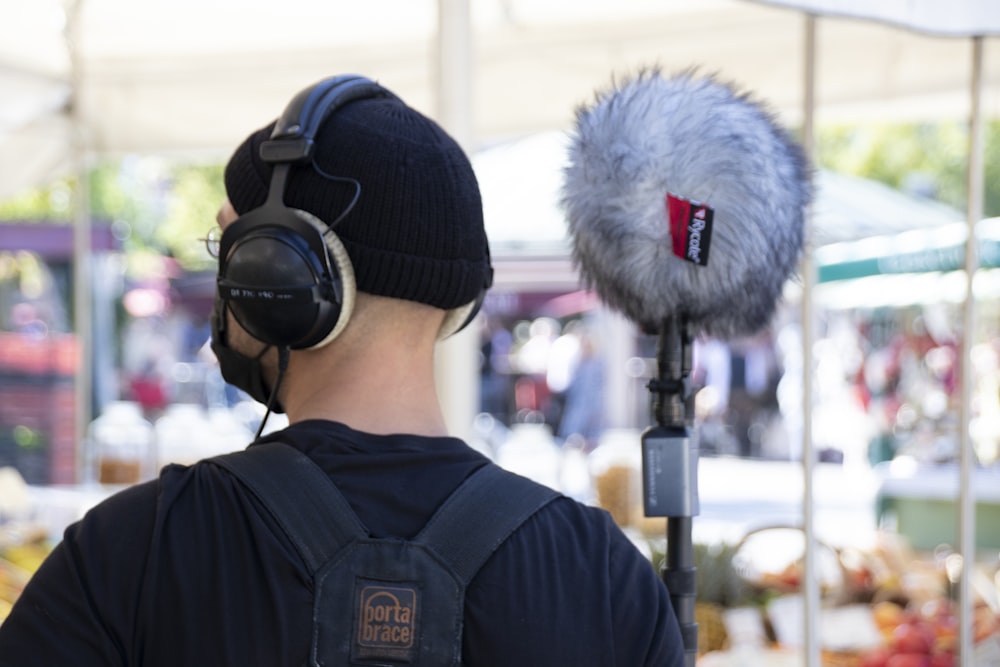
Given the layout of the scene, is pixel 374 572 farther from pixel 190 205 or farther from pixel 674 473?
pixel 190 205

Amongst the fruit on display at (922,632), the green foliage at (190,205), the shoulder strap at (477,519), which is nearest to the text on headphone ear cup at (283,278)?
the shoulder strap at (477,519)

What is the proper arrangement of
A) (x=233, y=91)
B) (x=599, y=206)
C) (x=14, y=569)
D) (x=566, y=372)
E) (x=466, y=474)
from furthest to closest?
(x=566, y=372) < (x=233, y=91) < (x=14, y=569) < (x=599, y=206) < (x=466, y=474)

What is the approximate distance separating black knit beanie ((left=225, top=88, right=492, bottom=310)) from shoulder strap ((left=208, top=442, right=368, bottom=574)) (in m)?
0.20

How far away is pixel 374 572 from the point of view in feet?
3.23

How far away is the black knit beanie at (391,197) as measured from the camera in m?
1.07

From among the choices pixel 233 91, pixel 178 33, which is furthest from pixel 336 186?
pixel 233 91

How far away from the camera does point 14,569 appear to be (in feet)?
9.75

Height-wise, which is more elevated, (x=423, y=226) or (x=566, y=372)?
(x=423, y=226)

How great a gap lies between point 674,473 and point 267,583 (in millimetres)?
618

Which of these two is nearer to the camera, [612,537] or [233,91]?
[612,537]

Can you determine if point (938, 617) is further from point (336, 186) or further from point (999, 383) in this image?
point (999, 383)

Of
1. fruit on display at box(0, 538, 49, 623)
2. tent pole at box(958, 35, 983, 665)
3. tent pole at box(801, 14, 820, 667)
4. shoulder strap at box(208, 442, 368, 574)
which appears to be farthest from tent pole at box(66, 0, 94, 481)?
shoulder strap at box(208, 442, 368, 574)

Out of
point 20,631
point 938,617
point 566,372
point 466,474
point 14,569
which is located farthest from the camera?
point 566,372

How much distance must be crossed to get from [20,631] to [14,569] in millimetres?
2228
